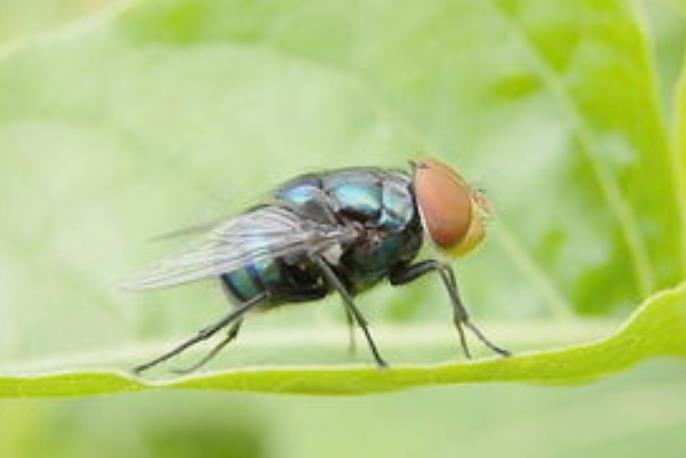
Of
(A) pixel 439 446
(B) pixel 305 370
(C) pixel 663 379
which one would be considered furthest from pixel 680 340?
(A) pixel 439 446

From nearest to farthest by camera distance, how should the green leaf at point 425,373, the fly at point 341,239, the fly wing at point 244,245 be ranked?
1. the green leaf at point 425,373
2. the fly wing at point 244,245
3. the fly at point 341,239

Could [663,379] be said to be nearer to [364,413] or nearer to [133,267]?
[364,413]

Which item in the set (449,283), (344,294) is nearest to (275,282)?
(344,294)

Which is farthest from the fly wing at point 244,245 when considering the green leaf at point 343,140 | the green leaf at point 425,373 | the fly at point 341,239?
the green leaf at point 425,373

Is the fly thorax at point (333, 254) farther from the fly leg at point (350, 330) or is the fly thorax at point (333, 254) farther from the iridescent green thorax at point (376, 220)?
the fly leg at point (350, 330)

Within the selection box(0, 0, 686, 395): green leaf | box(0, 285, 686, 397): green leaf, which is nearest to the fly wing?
box(0, 0, 686, 395): green leaf

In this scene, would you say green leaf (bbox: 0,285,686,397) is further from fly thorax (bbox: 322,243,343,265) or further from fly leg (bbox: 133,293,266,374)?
fly thorax (bbox: 322,243,343,265)
